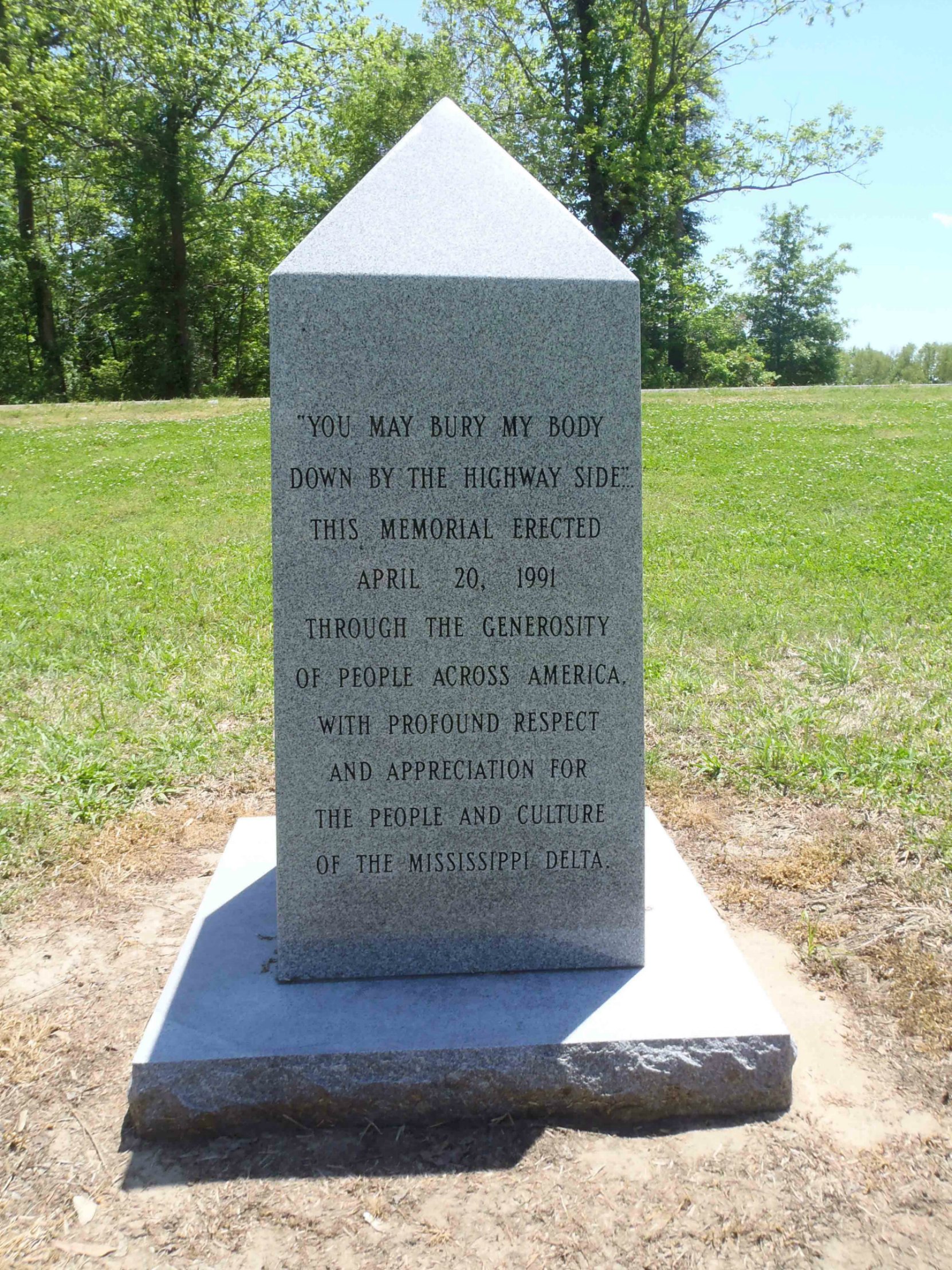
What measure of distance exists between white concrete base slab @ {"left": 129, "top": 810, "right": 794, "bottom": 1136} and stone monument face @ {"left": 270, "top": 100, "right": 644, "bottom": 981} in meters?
0.19

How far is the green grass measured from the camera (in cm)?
439

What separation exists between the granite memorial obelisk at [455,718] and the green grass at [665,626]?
1507 mm

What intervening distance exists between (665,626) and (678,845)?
278 centimetres

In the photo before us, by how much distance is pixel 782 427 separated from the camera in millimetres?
15430

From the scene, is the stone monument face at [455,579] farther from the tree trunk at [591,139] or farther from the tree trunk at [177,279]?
the tree trunk at [591,139]

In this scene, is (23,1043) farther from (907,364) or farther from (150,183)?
(907,364)

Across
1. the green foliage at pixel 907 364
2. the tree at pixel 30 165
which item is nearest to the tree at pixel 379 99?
the tree at pixel 30 165

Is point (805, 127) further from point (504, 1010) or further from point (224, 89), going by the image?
point (504, 1010)

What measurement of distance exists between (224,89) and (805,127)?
16.5 m

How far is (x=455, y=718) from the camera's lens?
2781mm

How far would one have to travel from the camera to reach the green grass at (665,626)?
4.39 metres

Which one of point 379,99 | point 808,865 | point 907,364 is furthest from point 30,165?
point 907,364

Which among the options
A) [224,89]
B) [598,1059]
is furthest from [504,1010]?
[224,89]

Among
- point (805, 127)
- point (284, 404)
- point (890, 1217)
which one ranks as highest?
point (805, 127)
